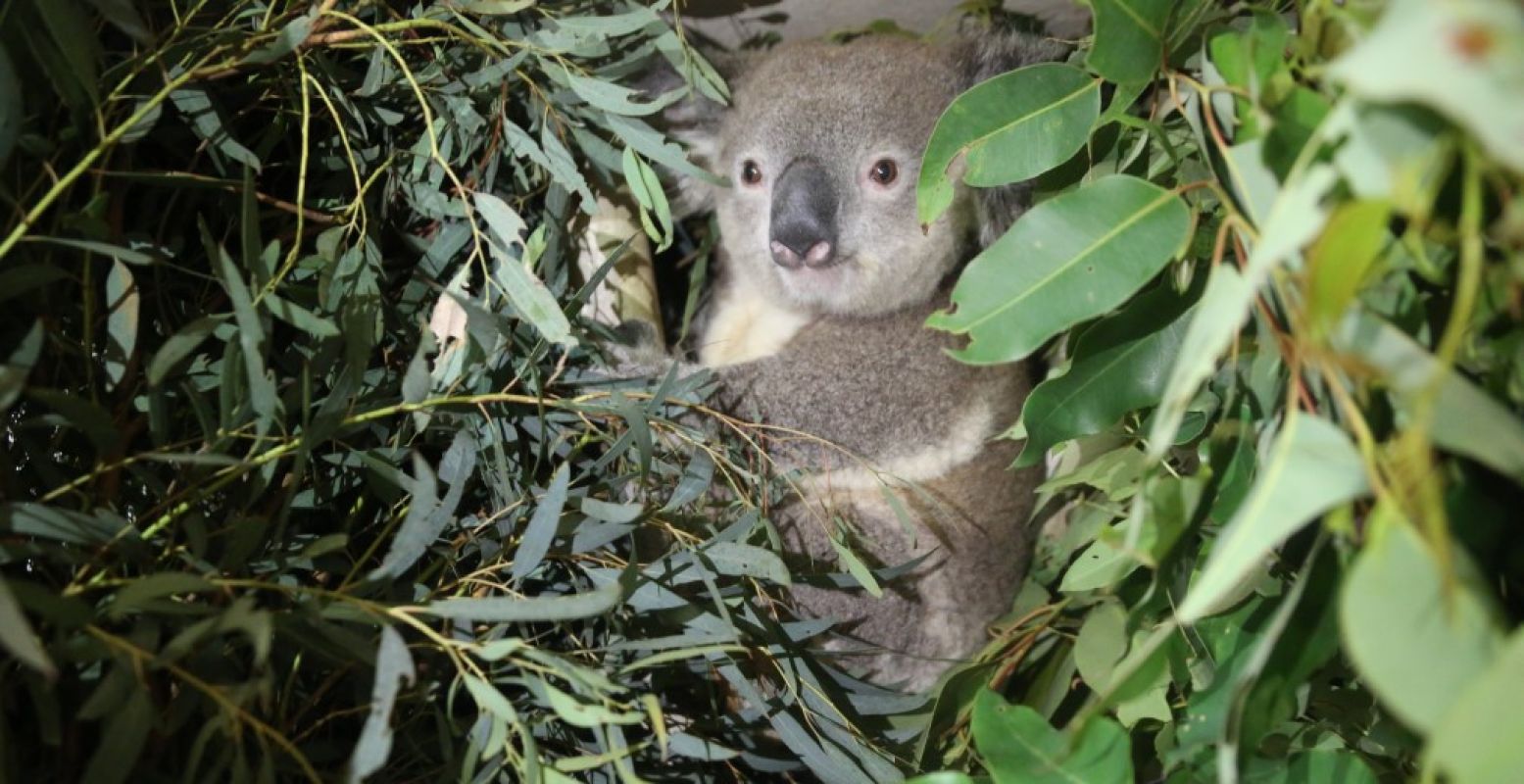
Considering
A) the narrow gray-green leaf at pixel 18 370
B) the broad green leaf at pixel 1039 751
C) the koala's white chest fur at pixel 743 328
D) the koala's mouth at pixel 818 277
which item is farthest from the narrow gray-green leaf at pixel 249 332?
the koala's white chest fur at pixel 743 328

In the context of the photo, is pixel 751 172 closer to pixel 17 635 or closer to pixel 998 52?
pixel 998 52

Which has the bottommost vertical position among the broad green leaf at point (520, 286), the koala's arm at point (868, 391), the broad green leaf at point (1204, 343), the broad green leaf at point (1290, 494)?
the koala's arm at point (868, 391)

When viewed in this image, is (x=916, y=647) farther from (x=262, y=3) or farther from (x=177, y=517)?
(x=262, y=3)

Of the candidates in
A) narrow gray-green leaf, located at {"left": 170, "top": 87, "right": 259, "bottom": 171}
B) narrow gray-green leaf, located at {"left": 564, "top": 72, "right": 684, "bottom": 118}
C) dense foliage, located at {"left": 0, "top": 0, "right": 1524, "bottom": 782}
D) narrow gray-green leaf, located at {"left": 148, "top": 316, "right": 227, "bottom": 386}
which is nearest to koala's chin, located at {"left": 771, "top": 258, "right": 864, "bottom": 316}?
dense foliage, located at {"left": 0, "top": 0, "right": 1524, "bottom": 782}

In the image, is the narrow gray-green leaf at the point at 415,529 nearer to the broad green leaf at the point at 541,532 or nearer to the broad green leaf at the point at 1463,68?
the broad green leaf at the point at 541,532

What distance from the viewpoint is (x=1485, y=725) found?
58 cm

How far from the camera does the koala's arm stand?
6.72 ft

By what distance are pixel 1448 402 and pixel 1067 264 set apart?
15.8 inches

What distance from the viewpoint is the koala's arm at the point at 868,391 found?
2047mm

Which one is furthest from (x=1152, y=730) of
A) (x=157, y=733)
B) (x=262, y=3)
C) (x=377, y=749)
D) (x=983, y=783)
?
(x=262, y=3)

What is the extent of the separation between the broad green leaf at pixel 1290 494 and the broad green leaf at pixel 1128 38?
1.83 ft

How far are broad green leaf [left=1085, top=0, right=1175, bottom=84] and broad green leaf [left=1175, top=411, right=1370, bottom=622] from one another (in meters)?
0.56

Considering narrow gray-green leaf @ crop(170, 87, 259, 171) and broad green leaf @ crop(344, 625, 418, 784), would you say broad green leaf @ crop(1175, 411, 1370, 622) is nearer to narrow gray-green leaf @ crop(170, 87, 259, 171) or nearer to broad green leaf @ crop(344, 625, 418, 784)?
broad green leaf @ crop(344, 625, 418, 784)

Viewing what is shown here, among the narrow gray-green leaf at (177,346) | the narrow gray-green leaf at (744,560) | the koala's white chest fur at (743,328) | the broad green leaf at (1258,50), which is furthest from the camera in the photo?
the koala's white chest fur at (743,328)
